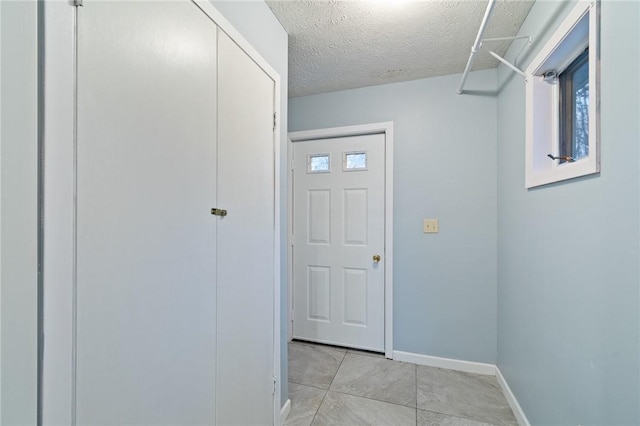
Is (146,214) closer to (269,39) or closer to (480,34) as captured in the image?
(269,39)

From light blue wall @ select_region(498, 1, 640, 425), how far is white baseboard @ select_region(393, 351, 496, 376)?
0.38m

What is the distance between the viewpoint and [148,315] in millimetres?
809

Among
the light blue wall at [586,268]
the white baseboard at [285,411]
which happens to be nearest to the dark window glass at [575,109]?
the light blue wall at [586,268]

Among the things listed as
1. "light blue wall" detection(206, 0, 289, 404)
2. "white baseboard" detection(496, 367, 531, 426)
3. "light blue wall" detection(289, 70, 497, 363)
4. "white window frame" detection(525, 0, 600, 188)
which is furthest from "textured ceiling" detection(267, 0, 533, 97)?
"white baseboard" detection(496, 367, 531, 426)

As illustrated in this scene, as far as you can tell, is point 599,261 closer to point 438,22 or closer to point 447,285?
point 447,285

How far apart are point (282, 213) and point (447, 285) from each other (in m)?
1.53

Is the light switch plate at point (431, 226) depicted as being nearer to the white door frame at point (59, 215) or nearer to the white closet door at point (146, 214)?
the white closet door at point (146, 214)

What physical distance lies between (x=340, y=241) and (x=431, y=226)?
0.82 meters

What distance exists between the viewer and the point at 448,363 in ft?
7.29

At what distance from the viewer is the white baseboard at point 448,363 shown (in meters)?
2.13

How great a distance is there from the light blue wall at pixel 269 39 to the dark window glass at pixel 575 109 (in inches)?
58.8

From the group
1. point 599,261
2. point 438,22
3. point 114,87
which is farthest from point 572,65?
point 114,87

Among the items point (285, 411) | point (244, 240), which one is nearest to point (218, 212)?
point (244, 240)

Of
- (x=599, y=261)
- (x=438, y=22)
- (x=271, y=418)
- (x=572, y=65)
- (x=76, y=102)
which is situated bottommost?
(x=271, y=418)
